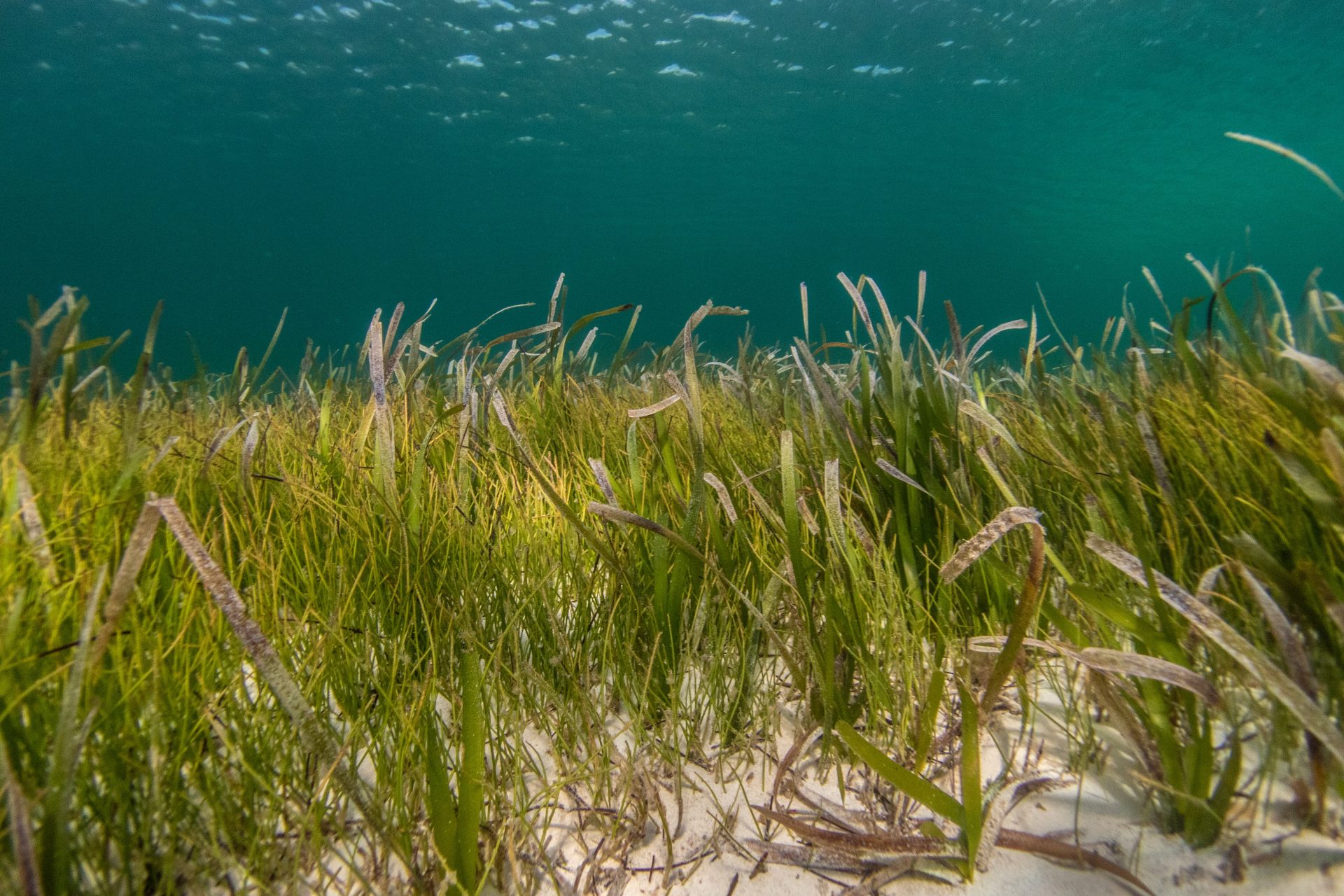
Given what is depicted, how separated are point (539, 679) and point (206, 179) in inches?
2276

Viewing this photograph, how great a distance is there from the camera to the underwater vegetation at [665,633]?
0.88 m

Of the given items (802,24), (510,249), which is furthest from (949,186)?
(510,249)

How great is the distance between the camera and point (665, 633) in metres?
1.39

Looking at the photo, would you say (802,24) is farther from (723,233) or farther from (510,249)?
(510,249)

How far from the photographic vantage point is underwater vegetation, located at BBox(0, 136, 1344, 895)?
0.88m

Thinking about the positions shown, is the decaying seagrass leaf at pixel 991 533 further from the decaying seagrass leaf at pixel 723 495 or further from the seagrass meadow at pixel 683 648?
the decaying seagrass leaf at pixel 723 495

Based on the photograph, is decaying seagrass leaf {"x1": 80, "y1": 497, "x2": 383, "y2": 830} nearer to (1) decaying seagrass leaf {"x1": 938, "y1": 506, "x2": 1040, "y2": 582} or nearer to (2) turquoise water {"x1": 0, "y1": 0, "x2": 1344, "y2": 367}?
(1) decaying seagrass leaf {"x1": 938, "y1": 506, "x2": 1040, "y2": 582}

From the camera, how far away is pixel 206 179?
4416cm

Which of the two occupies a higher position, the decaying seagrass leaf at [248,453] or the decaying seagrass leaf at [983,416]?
the decaying seagrass leaf at [983,416]

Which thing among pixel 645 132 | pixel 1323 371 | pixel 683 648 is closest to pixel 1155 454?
pixel 1323 371

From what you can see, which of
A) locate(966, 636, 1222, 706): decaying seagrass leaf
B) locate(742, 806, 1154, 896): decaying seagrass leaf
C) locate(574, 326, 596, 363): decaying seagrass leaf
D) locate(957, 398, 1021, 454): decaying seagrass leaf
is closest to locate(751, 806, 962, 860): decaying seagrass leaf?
locate(742, 806, 1154, 896): decaying seagrass leaf

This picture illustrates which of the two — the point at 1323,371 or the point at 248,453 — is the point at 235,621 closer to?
the point at 248,453

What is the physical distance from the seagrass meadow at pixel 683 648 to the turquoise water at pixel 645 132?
8452mm

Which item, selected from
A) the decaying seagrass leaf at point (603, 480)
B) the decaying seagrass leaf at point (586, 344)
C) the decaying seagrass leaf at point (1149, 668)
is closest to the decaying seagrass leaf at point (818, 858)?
the decaying seagrass leaf at point (1149, 668)
